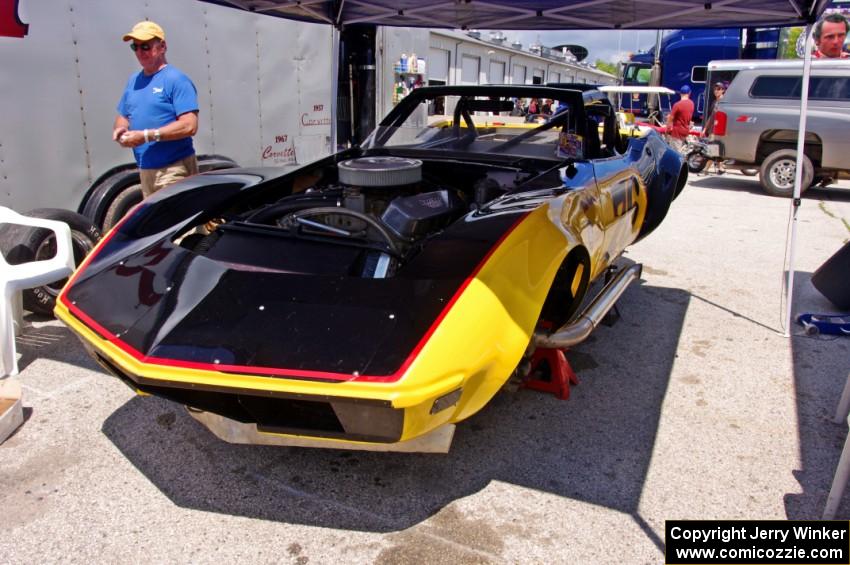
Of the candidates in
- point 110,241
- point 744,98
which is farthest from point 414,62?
point 110,241

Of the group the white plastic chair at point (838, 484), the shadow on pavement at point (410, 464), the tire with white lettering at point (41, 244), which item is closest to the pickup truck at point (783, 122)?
the shadow on pavement at point (410, 464)

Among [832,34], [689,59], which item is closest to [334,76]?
[832,34]

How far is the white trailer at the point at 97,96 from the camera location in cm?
434

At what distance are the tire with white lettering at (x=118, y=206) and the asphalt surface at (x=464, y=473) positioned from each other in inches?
59.4

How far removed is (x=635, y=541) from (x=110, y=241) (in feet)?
7.85

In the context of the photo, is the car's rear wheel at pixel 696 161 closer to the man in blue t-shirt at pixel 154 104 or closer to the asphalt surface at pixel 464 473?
the asphalt surface at pixel 464 473

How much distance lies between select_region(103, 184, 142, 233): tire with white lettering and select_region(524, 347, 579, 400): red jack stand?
366 cm

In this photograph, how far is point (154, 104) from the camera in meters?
4.04

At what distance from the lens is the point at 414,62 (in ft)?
32.0

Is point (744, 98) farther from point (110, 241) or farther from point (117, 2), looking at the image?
point (110, 241)

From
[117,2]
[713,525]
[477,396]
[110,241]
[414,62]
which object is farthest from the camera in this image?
[414,62]

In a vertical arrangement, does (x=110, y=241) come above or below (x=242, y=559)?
above

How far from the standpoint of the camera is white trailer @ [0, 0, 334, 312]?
434 cm

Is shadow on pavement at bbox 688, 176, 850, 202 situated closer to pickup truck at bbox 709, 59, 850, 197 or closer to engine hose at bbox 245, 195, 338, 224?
pickup truck at bbox 709, 59, 850, 197
